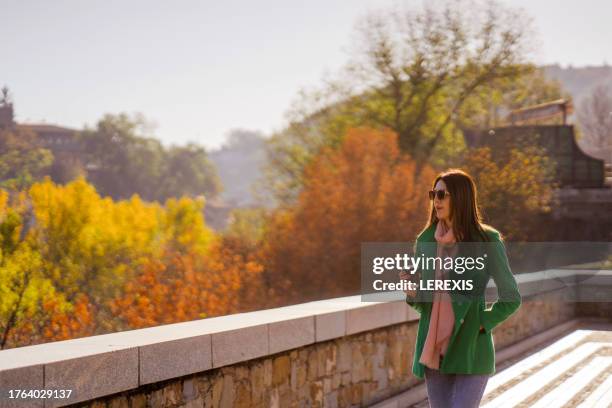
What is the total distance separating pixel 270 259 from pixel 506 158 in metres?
12.3

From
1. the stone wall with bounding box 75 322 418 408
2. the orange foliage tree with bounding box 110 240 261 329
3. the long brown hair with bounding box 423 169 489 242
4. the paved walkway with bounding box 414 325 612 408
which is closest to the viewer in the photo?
the long brown hair with bounding box 423 169 489 242

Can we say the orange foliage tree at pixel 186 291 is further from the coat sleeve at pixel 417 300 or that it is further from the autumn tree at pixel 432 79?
the coat sleeve at pixel 417 300

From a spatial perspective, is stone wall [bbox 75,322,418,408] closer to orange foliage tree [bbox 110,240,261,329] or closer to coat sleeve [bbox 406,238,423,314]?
coat sleeve [bbox 406,238,423,314]

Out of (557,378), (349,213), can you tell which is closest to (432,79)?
(349,213)

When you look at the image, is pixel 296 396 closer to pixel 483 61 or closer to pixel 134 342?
pixel 134 342

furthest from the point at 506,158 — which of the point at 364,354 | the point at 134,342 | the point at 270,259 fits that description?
the point at 134,342

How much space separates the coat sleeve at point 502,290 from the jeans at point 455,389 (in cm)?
24

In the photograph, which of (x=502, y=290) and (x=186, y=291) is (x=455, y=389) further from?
(x=186, y=291)

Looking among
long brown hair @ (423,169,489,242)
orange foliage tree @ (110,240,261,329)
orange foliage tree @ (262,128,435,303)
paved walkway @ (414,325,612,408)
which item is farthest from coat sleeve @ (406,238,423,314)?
orange foliage tree @ (110,240,261,329)

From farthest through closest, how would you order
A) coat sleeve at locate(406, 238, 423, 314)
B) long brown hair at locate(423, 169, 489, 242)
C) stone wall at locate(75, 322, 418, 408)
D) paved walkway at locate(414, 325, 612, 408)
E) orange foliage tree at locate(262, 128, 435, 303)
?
1. orange foliage tree at locate(262, 128, 435, 303)
2. paved walkway at locate(414, 325, 612, 408)
3. stone wall at locate(75, 322, 418, 408)
4. coat sleeve at locate(406, 238, 423, 314)
5. long brown hair at locate(423, 169, 489, 242)

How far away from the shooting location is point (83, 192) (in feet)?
227

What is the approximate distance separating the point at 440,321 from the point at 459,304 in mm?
115

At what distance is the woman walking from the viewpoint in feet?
12.6

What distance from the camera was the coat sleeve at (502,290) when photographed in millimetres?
3889
